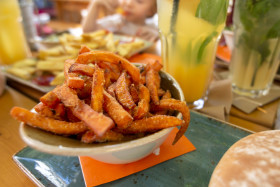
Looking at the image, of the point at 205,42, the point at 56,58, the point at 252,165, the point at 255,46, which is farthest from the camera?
the point at 56,58

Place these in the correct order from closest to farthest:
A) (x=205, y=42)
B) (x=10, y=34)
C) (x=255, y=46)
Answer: (x=205, y=42) → (x=255, y=46) → (x=10, y=34)

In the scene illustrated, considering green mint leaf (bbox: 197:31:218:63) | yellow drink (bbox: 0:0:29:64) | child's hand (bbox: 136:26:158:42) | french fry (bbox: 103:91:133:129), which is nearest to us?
french fry (bbox: 103:91:133:129)

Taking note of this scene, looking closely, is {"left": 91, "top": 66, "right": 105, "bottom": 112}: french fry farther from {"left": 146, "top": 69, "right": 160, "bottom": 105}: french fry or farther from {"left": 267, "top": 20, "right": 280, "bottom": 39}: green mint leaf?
{"left": 267, "top": 20, "right": 280, "bottom": 39}: green mint leaf

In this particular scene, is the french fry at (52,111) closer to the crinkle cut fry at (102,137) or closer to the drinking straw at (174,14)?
the crinkle cut fry at (102,137)

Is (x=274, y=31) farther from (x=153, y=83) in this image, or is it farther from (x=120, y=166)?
(x=120, y=166)

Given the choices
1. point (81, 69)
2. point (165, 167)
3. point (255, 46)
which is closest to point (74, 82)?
point (81, 69)

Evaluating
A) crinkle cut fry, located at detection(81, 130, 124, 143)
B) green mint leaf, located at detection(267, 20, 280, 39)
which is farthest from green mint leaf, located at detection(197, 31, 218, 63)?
crinkle cut fry, located at detection(81, 130, 124, 143)

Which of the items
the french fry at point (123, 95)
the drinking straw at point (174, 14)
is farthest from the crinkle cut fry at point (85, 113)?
the drinking straw at point (174, 14)
